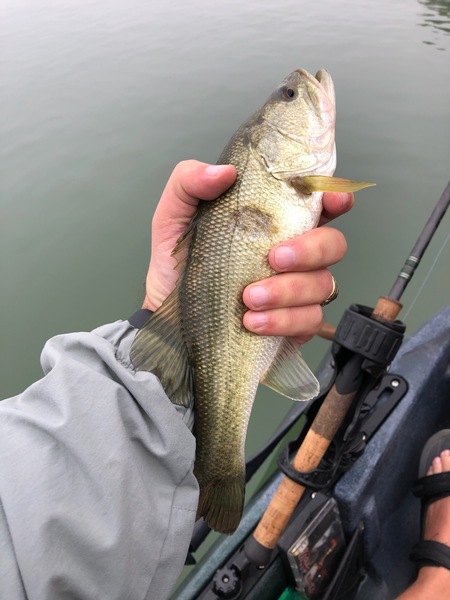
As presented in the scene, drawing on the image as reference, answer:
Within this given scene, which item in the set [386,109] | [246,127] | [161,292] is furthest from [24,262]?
[386,109]

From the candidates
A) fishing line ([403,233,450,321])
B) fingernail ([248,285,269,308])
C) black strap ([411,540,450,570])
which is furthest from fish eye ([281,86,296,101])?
fishing line ([403,233,450,321])

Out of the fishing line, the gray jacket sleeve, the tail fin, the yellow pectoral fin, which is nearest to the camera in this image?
the gray jacket sleeve

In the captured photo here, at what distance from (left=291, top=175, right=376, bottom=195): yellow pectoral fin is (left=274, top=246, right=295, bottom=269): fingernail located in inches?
9.0

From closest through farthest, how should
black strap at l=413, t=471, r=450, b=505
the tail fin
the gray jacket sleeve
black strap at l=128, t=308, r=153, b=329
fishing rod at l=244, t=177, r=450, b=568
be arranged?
1. the gray jacket sleeve
2. the tail fin
3. black strap at l=128, t=308, r=153, b=329
4. fishing rod at l=244, t=177, r=450, b=568
5. black strap at l=413, t=471, r=450, b=505

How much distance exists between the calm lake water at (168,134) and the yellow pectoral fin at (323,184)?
8.60ft

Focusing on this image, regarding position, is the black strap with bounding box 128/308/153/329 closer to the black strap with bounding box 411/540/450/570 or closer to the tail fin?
the tail fin

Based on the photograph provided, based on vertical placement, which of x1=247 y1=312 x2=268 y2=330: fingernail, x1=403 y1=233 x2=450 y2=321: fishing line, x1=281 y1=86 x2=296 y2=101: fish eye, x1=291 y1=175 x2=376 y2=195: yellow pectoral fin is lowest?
x1=403 y1=233 x2=450 y2=321: fishing line

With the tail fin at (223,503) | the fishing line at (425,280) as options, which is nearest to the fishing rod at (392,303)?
the tail fin at (223,503)

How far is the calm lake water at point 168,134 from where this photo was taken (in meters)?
4.70

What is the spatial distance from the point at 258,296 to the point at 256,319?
0.09m

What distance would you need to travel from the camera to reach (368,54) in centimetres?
912

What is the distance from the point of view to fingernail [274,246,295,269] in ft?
4.93

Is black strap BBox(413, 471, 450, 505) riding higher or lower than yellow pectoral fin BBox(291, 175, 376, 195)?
lower

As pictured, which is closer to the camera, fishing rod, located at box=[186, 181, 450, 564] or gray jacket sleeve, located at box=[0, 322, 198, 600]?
gray jacket sleeve, located at box=[0, 322, 198, 600]
